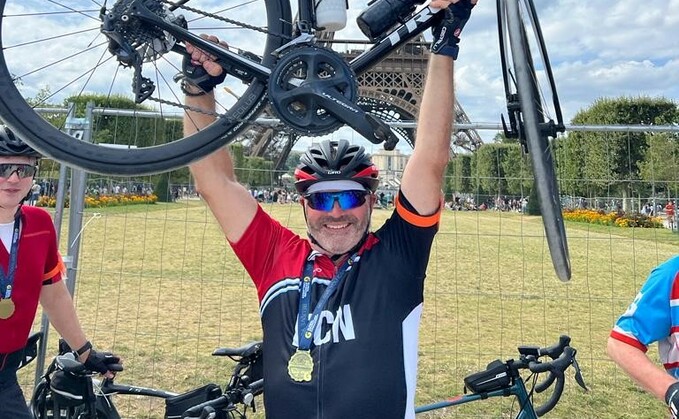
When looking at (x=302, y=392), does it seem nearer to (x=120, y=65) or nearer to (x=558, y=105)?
(x=120, y=65)

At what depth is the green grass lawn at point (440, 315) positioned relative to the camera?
203 inches

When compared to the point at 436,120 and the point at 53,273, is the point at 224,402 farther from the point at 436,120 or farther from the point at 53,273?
the point at 436,120

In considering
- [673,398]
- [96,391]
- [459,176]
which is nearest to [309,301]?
[673,398]

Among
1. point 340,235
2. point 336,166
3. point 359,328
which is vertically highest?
point 336,166

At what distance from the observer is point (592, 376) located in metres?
5.57

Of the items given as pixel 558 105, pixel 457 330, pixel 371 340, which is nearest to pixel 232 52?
pixel 371 340

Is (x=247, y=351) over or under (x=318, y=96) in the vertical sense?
under

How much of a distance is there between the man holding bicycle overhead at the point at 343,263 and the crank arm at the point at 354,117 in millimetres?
143

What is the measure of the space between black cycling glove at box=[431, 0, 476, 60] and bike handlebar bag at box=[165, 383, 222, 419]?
1.82m

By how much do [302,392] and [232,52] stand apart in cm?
133

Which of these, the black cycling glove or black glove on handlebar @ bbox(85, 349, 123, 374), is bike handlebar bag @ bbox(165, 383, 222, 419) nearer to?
black glove on handlebar @ bbox(85, 349, 123, 374)

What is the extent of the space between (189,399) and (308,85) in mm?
1616

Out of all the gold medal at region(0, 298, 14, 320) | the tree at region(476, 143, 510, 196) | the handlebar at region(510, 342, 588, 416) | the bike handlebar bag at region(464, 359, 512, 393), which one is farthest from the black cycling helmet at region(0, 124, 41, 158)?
the tree at region(476, 143, 510, 196)

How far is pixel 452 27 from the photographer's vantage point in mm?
1987
